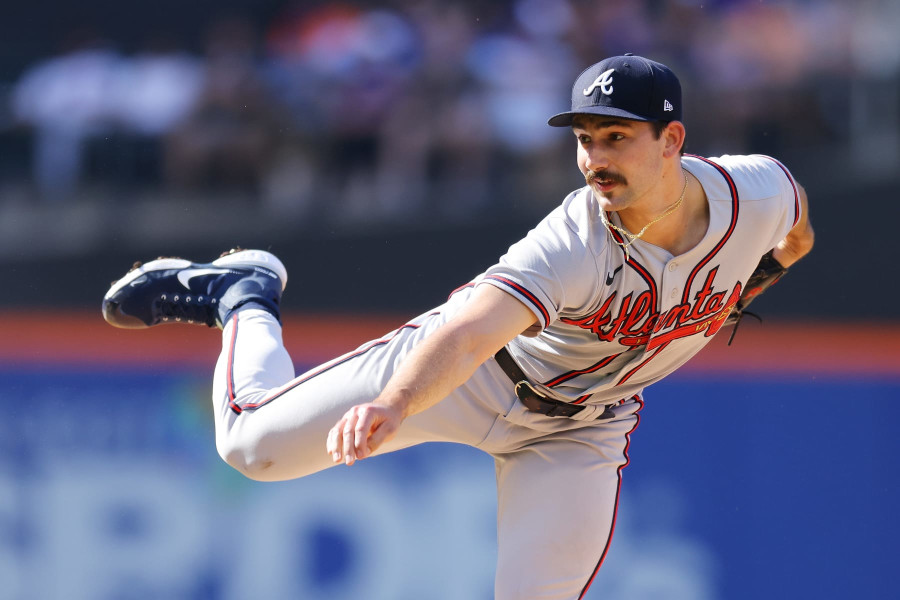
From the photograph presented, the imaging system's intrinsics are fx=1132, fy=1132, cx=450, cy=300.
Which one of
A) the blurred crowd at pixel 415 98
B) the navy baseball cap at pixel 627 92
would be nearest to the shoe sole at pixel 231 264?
the navy baseball cap at pixel 627 92

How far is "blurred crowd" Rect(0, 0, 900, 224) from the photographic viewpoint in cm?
543

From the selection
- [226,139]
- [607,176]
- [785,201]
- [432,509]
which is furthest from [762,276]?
[226,139]

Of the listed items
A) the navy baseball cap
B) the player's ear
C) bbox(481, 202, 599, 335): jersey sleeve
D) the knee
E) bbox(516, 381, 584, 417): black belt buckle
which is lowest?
the knee

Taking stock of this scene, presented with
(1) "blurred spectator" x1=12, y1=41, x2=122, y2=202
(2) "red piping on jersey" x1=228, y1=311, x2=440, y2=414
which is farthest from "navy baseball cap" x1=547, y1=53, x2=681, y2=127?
(1) "blurred spectator" x1=12, y1=41, x2=122, y2=202

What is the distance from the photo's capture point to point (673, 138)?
2.69 meters

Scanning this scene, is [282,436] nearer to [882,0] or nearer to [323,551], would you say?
[323,551]

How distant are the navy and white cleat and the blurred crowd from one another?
1858 mm

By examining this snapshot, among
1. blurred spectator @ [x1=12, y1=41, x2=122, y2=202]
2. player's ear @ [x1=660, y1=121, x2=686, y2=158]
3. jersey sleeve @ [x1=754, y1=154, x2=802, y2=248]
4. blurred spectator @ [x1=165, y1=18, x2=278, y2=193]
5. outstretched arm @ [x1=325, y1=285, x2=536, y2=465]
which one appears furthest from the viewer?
blurred spectator @ [x1=12, y1=41, x2=122, y2=202]

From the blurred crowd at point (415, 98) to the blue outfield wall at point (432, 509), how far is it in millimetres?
1317

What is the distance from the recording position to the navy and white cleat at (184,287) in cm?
350

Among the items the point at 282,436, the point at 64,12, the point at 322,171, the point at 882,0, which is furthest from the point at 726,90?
the point at 64,12

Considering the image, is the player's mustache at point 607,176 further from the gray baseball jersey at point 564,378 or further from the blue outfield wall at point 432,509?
the blue outfield wall at point 432,509

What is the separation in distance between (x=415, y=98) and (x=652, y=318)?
332 cm

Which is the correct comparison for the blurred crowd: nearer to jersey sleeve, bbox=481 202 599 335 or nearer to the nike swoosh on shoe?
the nike swoosh on shoe
